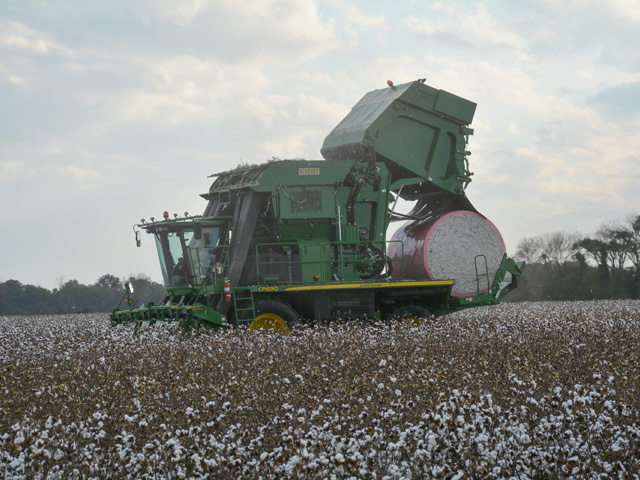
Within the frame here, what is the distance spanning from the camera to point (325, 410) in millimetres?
6426

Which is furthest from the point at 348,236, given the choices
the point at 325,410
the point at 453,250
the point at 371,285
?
the point at 325,410

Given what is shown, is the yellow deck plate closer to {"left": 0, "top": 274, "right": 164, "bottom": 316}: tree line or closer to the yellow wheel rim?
the yellow wheel rim

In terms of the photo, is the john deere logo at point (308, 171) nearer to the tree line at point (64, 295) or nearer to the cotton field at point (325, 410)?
the cotton field at point (325, 410)

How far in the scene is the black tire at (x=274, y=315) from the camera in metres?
13.4

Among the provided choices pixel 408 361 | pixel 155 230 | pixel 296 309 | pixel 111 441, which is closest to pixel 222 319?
pixel 296 309

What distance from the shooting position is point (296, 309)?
14.2 metres

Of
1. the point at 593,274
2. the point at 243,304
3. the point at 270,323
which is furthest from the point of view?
the point at 593,274

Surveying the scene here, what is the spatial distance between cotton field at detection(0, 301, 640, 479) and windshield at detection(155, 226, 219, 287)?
2.97 meters

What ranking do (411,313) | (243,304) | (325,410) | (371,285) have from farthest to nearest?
1. (411,313)
2. (371,285)
3. (243,304)
4. (325,410)

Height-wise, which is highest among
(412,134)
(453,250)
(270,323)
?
(412,134)

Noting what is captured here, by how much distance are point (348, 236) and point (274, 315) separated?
217 centimetres

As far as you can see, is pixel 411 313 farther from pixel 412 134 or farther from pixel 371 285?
pixel 412 134

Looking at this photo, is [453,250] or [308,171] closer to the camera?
[308,171]

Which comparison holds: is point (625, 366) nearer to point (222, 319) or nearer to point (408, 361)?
point (408, 361)
